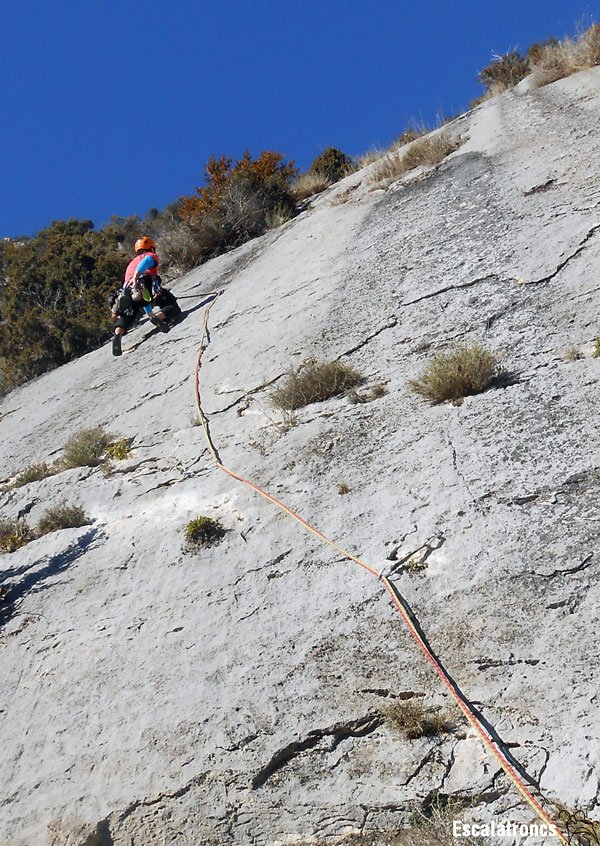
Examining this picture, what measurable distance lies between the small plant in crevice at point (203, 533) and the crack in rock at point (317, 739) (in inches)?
73.2

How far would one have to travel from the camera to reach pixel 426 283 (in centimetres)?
772

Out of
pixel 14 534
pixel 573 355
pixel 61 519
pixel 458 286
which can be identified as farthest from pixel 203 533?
pixel 458 286

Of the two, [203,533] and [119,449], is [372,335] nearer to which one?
[119,449]

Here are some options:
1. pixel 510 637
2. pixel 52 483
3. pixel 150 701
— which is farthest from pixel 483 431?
pixel 52 483

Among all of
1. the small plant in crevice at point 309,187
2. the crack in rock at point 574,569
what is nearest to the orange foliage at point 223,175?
the small plant in crevice at point 309,187

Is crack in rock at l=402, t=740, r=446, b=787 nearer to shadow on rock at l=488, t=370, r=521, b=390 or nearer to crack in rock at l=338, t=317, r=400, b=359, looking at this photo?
shadow on rock at l=488, t=370, r=521, b=390

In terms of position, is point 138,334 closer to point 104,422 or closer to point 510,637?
point 104,422

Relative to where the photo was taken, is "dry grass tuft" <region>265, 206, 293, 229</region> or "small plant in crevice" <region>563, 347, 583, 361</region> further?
"dry grass tuft" <region>265, 206, 293, 229</region>

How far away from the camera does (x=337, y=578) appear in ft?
15.6

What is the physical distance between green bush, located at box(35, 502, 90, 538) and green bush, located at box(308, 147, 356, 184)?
9928mm

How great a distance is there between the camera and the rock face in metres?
3.69

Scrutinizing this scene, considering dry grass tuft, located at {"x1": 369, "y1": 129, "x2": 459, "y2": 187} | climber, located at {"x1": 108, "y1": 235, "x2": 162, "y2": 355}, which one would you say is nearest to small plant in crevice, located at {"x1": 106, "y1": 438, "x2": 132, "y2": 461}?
climber, located at {"x1": 108, "y1": 235, "x2": 162, "y2": 355}

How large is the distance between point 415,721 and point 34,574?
11.4 ft

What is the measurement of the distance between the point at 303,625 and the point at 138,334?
282 inches
